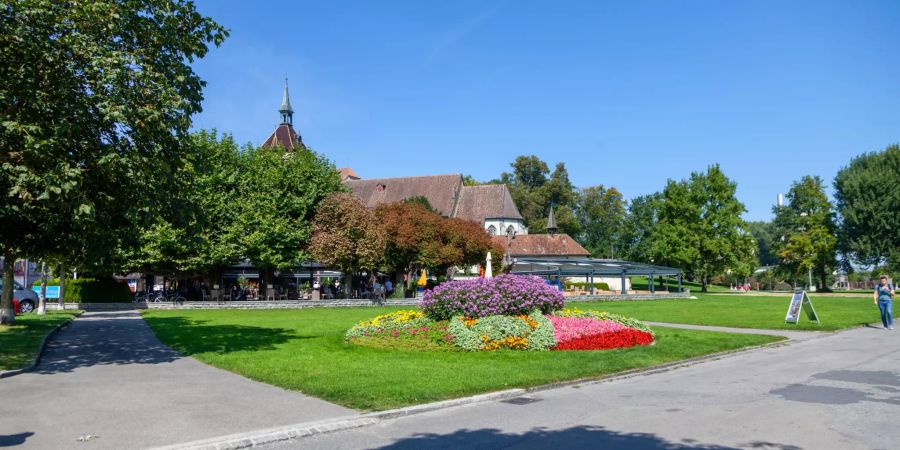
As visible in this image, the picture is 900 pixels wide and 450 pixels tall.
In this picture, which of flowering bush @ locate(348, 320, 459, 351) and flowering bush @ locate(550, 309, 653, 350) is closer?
flowering bush @ locate(348, 320, 459, 351)

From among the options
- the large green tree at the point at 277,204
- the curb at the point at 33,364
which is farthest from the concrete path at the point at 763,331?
the large green tree at the point at 277,204

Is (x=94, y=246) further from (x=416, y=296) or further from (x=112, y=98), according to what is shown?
(x=416, y=296)

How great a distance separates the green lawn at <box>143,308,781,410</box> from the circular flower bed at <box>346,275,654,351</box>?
26.6 inches

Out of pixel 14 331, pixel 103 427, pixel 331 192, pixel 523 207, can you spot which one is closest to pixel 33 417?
pixel 103 427

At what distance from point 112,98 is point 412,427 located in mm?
9659

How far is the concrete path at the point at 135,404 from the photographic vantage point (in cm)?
700

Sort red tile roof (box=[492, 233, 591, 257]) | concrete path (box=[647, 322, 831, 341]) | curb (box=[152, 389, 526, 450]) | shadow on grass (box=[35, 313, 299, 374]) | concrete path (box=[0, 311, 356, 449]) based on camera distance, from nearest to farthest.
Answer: curb (box=[152, 389, 526, 450])
concrete path (box=[0, 311, 356, 449])
shadow on grass (box=[35, 313, 299, 374])
concrete path (box=[647, 322, 831, 341])
red tile roof (box=[492, 233, 591, 257])

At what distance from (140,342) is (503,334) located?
1004 cm

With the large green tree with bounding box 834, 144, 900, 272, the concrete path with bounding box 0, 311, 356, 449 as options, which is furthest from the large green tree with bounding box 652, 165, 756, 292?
the concrete path with bounding box 0, 311, 356, 449

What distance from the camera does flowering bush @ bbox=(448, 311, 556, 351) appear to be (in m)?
14.8

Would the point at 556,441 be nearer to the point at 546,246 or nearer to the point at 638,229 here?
the point at 546,246

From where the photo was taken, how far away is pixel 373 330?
16984 millimetres

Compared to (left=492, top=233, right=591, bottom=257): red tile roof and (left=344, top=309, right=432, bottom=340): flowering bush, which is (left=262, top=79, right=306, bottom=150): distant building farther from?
(left=344, top=309, right=432, bottom=340): flowering bush

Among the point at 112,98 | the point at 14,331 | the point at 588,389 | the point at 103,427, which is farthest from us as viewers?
the point at 14,331
